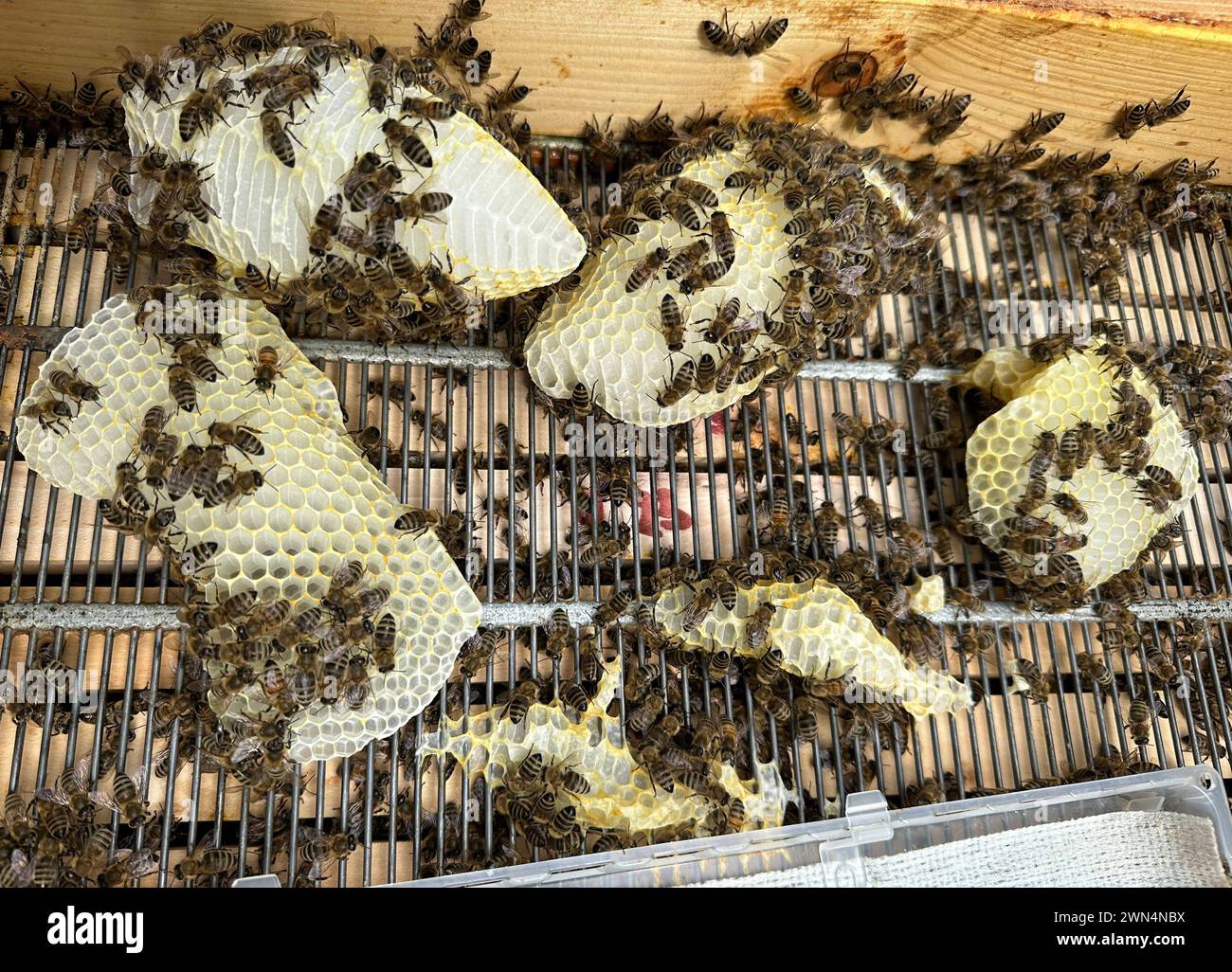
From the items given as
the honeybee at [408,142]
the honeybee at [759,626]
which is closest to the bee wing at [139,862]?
the honeybee at [759,626]

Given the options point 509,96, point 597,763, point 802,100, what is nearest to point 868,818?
point 597,763

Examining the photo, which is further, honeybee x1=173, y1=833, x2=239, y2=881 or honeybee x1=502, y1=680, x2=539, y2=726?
honeybee x1=502, y1=680, x2=539, y2=726

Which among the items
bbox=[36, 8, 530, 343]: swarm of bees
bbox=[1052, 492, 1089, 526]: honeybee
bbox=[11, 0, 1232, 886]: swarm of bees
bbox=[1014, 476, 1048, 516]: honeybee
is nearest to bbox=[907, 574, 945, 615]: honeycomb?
bbox=[11, 0, 1232, 886]: swarm of bees

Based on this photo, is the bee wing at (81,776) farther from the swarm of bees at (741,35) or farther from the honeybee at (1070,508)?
the honeybee at (1070,508)

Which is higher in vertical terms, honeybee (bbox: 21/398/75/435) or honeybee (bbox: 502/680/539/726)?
honeybee (bbox: 21/398/75/435)

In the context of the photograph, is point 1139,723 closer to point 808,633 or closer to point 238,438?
point 808,633

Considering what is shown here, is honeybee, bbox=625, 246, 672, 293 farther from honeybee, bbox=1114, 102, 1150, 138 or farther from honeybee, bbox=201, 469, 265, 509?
honeybee, bbox=1114, 102, 1150, 138
